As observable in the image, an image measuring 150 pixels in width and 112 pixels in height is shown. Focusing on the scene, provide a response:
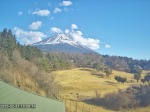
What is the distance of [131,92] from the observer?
97.4m

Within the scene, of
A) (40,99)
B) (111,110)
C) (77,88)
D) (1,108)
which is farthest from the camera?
(77,88)

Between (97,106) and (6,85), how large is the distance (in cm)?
5485

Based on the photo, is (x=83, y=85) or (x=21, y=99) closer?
(x=21, y=99)

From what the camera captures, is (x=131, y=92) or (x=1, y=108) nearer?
(x=1, y=108)

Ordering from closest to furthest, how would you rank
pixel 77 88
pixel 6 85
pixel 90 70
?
pixel 6 85, pixel 77 88, pixel 90 70

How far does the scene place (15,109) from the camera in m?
35.7

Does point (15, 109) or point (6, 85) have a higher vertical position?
point (6, 85)

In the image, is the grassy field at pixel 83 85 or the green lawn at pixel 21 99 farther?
the grassy field at pixel 83 85

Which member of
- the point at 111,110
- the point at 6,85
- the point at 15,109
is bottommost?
the point at 111,110

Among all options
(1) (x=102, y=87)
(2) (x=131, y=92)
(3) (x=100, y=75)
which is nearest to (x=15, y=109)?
(2) (x=131, y=92)

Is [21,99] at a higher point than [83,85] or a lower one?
higher

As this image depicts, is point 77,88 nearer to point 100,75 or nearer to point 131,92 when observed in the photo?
point 131,92

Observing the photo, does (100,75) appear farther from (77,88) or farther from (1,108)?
(1,108)

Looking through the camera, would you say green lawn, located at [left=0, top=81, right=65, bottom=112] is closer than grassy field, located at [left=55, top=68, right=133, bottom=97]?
Yes
